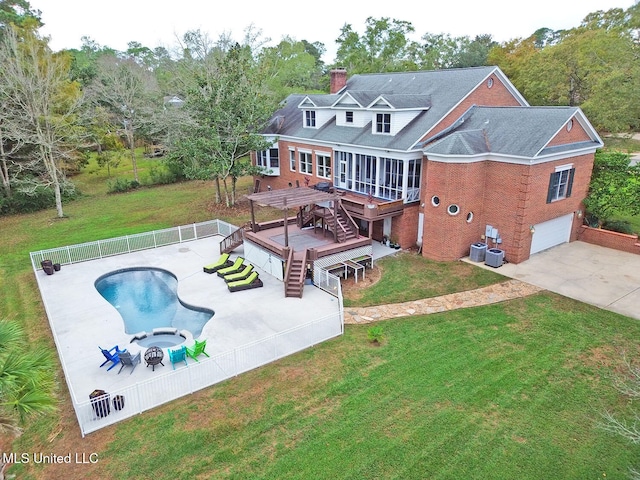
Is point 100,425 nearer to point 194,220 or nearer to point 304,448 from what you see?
point 304,448

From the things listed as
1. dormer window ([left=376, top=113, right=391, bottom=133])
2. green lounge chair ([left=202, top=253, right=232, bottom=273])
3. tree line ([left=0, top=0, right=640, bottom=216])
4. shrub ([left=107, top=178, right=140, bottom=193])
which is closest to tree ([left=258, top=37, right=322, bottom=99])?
tree line ([left=0, top=0, right=640, bottom=216])

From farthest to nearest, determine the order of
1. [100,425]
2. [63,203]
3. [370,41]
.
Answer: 1. [370,41]
2. [63,203]
3. [100,425]

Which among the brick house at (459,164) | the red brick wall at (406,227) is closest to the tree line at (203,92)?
the brick house at (459,164)

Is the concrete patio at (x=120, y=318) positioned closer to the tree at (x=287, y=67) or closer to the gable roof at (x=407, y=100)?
the gable roof at (x=407, y=100)

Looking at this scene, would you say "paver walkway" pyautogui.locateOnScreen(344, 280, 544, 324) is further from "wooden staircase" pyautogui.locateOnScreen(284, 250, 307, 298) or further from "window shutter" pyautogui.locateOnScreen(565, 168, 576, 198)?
"window shutter" pyautogui.locateOnScreen(565, 168, 576, 198)

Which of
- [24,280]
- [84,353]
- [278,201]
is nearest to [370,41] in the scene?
[278,201]

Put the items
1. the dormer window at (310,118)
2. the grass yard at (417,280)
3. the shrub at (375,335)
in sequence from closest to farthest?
the shrub at (375,335) < the grass yard at (417,280) < the dormer window at (310,118)
